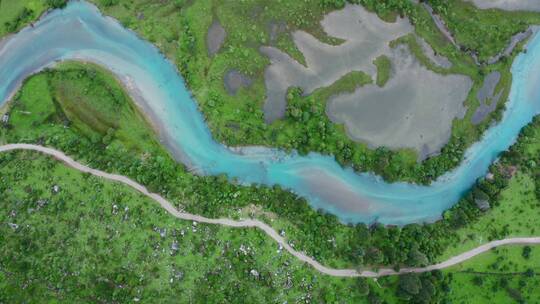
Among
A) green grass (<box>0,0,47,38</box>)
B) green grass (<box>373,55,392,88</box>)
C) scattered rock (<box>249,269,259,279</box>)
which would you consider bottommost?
scattered rock (<box>249,269,259,279</box>)

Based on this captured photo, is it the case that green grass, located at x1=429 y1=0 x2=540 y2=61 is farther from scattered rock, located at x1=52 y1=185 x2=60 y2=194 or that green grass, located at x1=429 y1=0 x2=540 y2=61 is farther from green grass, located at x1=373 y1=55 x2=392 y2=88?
scattered rock, located at x1=52 y1=185 x2=60 y2=194

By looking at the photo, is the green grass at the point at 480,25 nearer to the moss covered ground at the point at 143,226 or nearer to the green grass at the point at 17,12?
the moss covered ground at the point at 143,226

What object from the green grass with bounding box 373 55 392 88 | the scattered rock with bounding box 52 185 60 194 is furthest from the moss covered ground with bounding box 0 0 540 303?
the green grass with bounding box 373 55 392 88

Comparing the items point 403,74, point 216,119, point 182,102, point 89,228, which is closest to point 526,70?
point 403,74

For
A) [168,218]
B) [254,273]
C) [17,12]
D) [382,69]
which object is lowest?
[254,273]

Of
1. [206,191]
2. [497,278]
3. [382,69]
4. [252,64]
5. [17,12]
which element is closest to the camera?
[206,191]

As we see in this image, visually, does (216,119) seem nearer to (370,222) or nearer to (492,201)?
(370,222)

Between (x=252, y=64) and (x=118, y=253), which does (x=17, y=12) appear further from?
(x=118, y=253)

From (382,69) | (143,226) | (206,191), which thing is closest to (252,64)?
(382,69)
